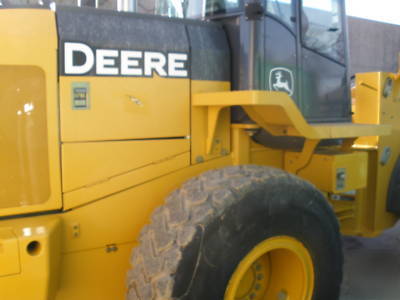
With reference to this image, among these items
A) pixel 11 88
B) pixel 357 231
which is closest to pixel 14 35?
pixel 11 88

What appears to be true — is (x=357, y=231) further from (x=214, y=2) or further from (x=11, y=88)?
(x=11, y=88)

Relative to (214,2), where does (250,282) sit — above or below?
below

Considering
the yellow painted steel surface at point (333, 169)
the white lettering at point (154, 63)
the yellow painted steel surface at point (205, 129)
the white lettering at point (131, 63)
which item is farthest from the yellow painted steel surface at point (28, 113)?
the yellow painted steel surface at point (333, 169)

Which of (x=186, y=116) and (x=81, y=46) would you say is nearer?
(x=81, y=46)

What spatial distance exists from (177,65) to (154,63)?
147 millimetres

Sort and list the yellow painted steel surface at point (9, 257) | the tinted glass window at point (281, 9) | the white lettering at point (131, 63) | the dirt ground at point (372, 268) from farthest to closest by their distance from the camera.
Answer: the dirt ground at point (372, 268) < the tinted glass window at point (281, 9) < the white lettering at point (131, 63) < the yellow painted steel surface at point (9, 257)

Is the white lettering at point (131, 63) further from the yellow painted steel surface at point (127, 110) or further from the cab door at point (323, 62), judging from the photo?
the cab door at point (323, 62)

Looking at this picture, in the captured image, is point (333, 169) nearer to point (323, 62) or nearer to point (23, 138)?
point (323, 62)

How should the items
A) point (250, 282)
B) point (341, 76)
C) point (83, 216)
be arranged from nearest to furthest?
1. point (83, 216)
2. point (250, 282)
3. point (341, 76)

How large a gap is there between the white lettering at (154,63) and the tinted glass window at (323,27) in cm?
106

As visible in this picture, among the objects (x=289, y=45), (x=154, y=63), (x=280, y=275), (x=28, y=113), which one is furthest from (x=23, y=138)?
(x=289, y=45)

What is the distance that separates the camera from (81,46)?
7.95 feet

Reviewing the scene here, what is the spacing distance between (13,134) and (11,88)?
0.22m

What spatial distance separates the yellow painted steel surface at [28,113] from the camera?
2.30 meters
